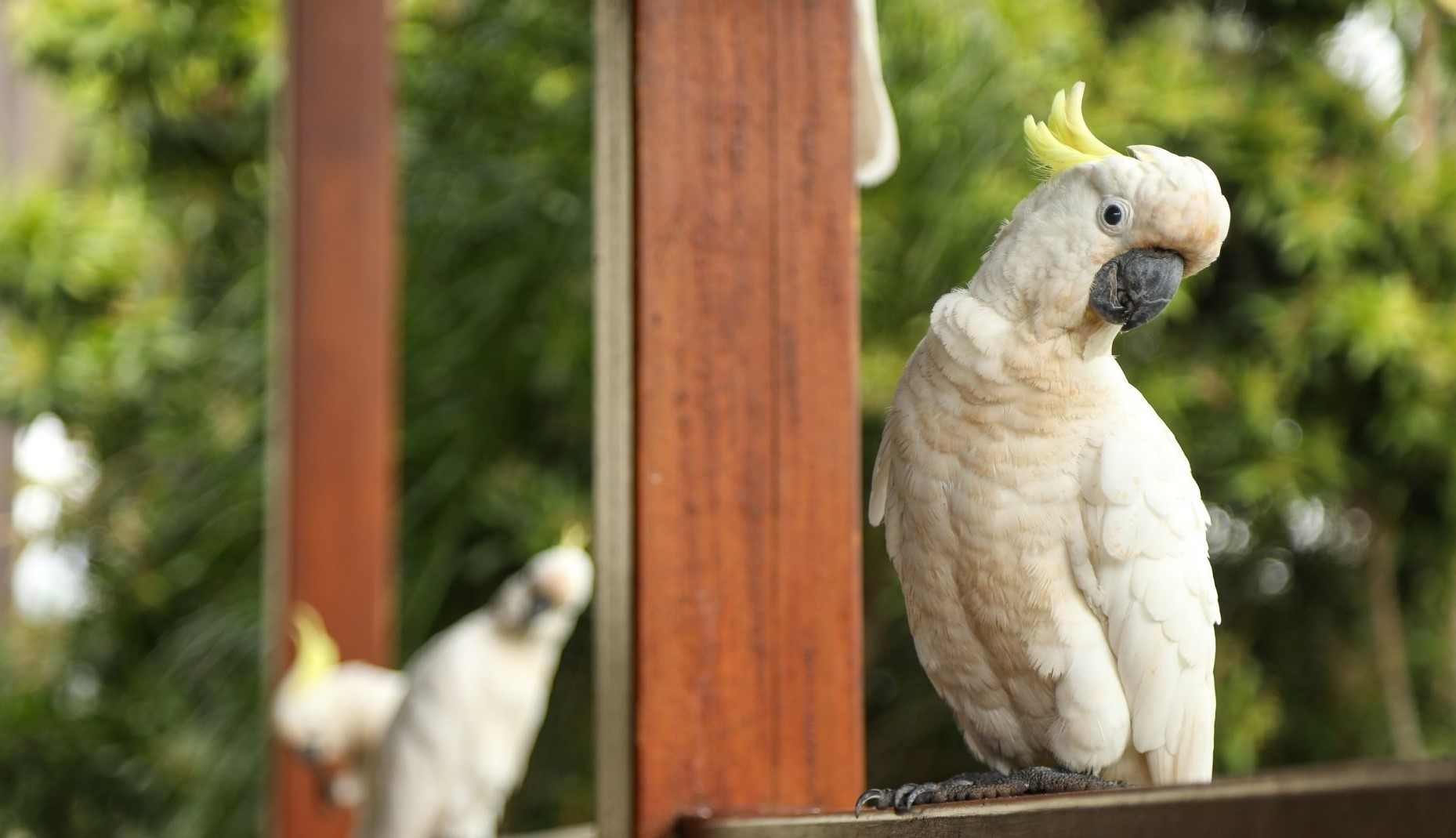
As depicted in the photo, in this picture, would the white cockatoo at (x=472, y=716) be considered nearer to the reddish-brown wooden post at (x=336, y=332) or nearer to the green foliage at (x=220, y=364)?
the reddish-brown wooden post at (x=336, y=332)

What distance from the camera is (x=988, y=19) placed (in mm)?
→ 1724

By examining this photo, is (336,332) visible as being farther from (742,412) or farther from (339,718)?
(742,412)

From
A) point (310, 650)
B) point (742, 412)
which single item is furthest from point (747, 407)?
point (310, 650)

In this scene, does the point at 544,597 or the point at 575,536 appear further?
the point at 575,536

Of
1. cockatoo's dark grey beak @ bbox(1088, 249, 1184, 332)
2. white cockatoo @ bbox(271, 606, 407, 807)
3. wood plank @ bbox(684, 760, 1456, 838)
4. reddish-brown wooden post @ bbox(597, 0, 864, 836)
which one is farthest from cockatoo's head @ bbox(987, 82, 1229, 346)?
white cockatoo @ bbox(271, 606, 407, 807)

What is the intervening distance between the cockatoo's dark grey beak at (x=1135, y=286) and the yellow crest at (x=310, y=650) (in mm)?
1214

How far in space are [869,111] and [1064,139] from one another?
1.04 ft

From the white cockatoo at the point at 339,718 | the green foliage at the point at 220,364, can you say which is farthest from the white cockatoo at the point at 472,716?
the green foliage at the point at 220,364

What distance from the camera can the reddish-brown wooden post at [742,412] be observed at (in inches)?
27.1

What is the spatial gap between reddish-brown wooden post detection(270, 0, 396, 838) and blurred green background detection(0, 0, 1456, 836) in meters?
0.55

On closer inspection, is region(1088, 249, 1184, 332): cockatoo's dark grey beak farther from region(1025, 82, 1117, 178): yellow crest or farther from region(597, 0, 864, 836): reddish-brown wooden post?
region(597, 0, 864, 836): reddish-brown wooden post

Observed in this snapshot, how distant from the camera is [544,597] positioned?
1.24m

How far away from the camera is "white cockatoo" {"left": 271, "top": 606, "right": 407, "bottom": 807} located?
141 cm

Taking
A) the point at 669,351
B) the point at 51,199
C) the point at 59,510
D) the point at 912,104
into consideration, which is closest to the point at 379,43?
the point at 912,104
